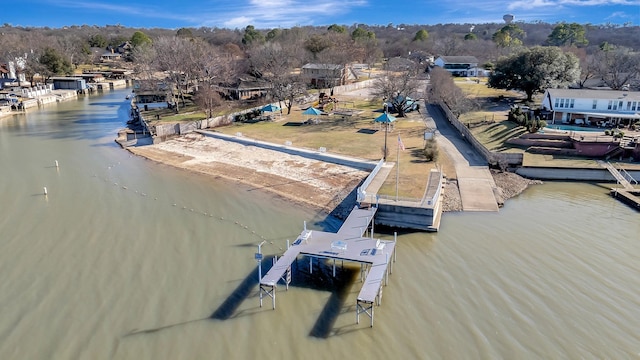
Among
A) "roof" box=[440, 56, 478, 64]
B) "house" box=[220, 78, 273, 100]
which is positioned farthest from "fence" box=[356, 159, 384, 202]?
"roof" box=[440, 56, 478, 64]

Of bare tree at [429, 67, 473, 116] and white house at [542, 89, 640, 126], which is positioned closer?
white house at [542, 89, 640, 126]

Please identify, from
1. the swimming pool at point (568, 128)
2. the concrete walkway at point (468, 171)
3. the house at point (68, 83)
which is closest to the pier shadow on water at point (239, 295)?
the concrete walkway at point (468, 171)

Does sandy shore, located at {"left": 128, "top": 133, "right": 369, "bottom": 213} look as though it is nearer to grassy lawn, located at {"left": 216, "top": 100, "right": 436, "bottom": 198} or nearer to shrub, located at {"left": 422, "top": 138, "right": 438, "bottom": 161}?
grassy lawn, located at {"left": 216, "top": 100, "right": 436, "bottom": 198}

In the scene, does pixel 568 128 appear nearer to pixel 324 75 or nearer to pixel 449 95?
pixel 449 95

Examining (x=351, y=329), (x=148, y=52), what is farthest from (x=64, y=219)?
(x=148, y=52)

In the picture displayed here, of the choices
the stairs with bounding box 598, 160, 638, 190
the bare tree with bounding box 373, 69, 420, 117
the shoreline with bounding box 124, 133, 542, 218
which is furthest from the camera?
the bare tree with bounding box 373, 69, 420, 117

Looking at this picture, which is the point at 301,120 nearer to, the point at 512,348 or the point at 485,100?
the point at 485,100
